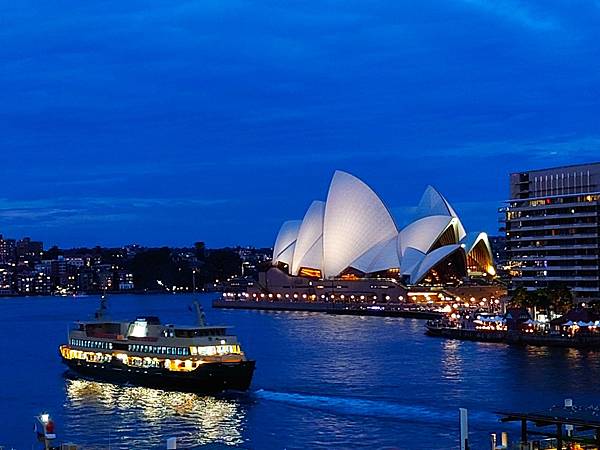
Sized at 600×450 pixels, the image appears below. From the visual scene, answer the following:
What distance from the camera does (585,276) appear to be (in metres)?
53.1

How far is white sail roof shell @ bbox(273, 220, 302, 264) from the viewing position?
8369cm

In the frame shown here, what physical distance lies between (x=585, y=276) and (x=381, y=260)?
2281 cm

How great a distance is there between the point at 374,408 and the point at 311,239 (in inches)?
2147

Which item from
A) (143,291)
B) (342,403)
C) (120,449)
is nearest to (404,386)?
(342,403)

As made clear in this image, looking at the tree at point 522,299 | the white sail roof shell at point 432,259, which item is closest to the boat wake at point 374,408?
the tree at point 522,299

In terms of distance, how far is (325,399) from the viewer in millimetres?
26375

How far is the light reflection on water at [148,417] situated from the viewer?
22375 millimetres

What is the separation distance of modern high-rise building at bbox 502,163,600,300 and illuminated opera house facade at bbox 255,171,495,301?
13.8 metres

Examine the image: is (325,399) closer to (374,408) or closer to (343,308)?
(374,408)

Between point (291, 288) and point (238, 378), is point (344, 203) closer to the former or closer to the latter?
point (291, 288)

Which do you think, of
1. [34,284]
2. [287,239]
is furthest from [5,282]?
[287,239]

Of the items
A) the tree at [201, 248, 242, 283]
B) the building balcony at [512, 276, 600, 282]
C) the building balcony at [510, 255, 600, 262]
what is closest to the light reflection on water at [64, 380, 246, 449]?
the building balcony at [512, 276, 600, 282]

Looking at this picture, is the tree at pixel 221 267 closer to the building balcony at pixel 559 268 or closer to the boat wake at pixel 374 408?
the building balcony at pixel 559 268

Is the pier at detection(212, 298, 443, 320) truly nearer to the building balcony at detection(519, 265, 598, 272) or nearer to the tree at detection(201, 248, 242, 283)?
the building balcony at detection(519, 265, 598, 272)
